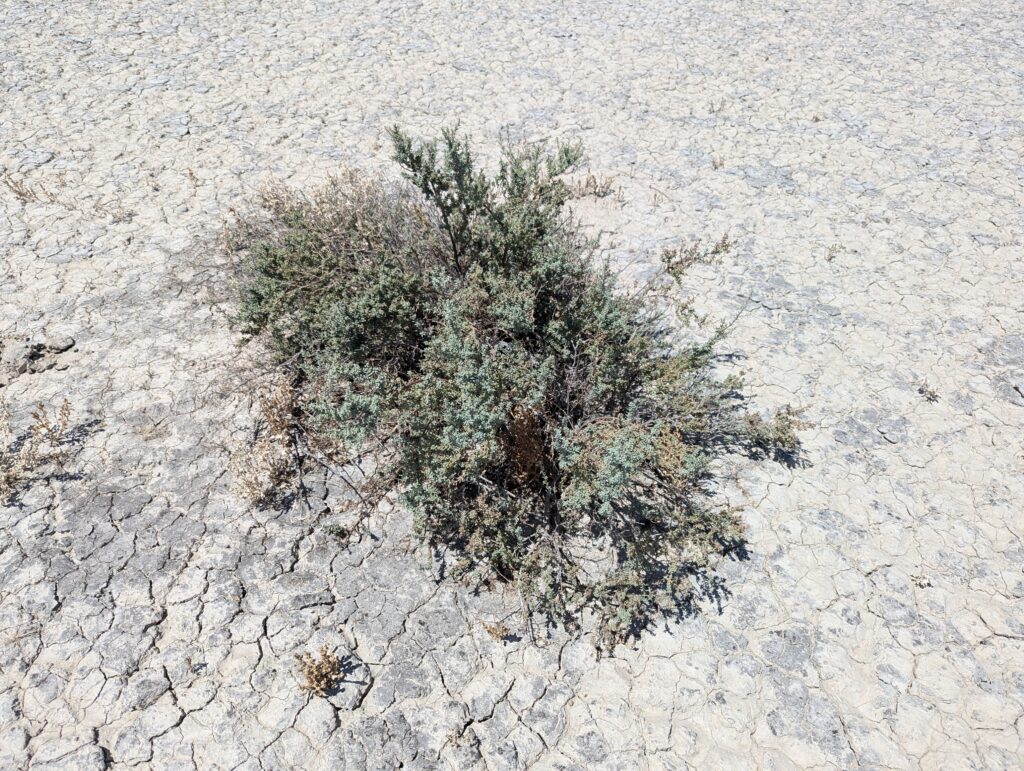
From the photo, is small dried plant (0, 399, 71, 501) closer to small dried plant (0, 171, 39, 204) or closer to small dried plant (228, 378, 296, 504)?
small dried plant (228, 378, 296, 504)

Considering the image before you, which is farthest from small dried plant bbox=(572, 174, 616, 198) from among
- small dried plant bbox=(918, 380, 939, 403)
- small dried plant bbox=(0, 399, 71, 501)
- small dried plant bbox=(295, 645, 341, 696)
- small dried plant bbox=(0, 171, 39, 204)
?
small dried plant bbox=(0, 171, 39, 204)

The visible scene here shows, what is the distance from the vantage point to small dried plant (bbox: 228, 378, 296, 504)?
3762 mm

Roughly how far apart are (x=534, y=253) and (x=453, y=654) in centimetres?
266

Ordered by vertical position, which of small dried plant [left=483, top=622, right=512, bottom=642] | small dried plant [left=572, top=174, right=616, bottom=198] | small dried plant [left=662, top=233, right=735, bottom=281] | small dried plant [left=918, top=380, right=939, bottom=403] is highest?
small dried plant [left=572, top=174, right=616, bottom=198]

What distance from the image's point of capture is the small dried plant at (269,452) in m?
3.76

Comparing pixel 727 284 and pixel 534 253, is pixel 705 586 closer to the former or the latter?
pixel 534 253

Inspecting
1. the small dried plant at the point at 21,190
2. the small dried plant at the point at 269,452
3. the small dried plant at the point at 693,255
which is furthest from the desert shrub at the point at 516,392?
the small dried plant at the point at 21,190

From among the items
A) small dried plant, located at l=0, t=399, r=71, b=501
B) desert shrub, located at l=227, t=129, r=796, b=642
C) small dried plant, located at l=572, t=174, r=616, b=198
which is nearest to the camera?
desert shrub, located at l=227, t=129, r=796, b=642

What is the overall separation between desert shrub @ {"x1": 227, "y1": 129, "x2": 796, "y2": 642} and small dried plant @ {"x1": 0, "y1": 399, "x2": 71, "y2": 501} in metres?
1.31

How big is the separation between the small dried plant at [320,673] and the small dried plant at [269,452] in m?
1.08

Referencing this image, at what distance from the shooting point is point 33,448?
3840 mm

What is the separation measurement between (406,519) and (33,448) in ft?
7.68

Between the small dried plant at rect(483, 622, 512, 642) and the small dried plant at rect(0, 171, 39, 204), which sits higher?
the small dried plant at rect(0, 171, 39, 204)

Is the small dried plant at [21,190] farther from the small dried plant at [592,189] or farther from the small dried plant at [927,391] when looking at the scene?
the small dried plant at [927,391]
